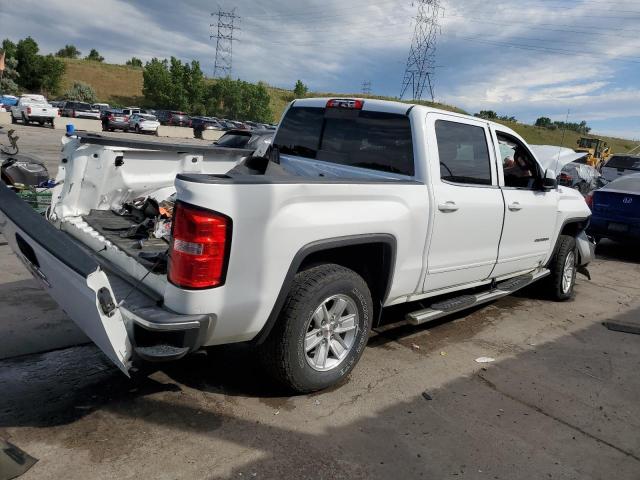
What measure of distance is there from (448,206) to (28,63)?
8096 cm

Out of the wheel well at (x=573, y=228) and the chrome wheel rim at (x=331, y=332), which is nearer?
the chrome wheel rim at (x=331, y=332)

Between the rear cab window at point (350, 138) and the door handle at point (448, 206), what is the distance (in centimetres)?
32

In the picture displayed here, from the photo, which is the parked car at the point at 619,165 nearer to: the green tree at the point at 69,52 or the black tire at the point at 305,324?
the black tire at the point at 305,324

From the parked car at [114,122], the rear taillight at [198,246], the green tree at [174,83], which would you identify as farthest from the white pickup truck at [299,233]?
the green tree at [174,83]

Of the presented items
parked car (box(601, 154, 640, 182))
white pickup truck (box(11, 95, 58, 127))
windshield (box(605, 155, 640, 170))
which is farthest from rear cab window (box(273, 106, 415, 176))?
white pickup truck (box(11, 95, 58, 127))

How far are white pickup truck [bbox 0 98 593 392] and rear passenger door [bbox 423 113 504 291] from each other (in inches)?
0.6

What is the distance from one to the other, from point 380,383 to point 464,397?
59 cm

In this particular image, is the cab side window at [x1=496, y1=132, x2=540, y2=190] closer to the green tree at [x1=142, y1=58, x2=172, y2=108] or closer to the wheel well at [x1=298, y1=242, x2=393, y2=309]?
the wheel well at [x1=298, y1=242, x2=393, y2=309]

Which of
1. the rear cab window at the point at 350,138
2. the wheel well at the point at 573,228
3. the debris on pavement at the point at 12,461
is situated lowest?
the debris on pavement at the point at 12,461

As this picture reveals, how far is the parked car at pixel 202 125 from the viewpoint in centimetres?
4161

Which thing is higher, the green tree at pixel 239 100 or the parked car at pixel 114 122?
the green tree at pixel 239 100

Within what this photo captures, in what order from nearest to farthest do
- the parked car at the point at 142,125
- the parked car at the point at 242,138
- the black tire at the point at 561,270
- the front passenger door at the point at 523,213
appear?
the front passenger door at the point at 523,213 < the black tire at the point at 561,270 < the parked car at the point at 242,138 < the parked car at the point at 142,125

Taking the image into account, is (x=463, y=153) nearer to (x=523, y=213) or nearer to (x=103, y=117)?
(x=523, y=213)

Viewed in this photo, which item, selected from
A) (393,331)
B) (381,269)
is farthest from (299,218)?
(393,331)
